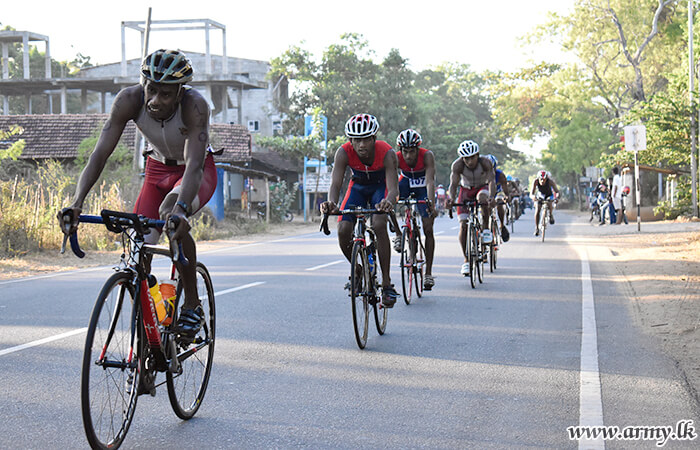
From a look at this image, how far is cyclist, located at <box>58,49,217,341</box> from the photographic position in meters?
4.64

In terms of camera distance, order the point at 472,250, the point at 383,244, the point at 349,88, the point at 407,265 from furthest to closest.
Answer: the point at 349,88, the point at 472,250, the point at 407,265, the point at 383,244

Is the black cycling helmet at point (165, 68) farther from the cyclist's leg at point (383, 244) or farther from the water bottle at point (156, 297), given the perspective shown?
the cyclist's leg at point (383, 244)

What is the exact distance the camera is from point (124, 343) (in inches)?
169

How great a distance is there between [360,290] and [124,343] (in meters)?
3.42

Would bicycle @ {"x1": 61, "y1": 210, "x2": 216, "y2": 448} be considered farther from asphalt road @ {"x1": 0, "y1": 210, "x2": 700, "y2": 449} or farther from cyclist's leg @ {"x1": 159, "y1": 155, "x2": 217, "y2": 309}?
asphalt road @ {"x1": 0, "y1": 210, "x2": 700, "y2": 449}

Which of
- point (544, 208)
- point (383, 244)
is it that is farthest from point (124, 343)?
point (544, 208)

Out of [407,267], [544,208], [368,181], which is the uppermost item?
[368,181]

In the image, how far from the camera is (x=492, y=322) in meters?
8.91

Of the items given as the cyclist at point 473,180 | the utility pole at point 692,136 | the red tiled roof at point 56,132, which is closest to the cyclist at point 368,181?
the cyclist at point 473,180

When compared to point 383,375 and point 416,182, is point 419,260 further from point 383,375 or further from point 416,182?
point 383,375

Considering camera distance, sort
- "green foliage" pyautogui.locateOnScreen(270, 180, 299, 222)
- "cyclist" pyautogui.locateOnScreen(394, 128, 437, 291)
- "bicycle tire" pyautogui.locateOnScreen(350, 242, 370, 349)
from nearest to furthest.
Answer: "bicycle tire" pyautogui.locateOnScreen(350, 242, 370, 349) < "cyclist" pyautogui.locateOnScreen(394, 128, 437, 291) < "green foliage" pyautogui.locateOnScreen(270, 180, 299, 222)

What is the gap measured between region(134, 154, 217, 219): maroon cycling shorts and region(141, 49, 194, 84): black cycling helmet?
74cm

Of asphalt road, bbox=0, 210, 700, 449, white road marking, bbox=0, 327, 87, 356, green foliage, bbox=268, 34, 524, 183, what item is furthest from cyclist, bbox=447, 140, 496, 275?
green foliage, bbox=268, 34, 524, 183

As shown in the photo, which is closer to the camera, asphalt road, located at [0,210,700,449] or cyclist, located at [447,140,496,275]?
asphalt road, located at [0,210,700,449]
